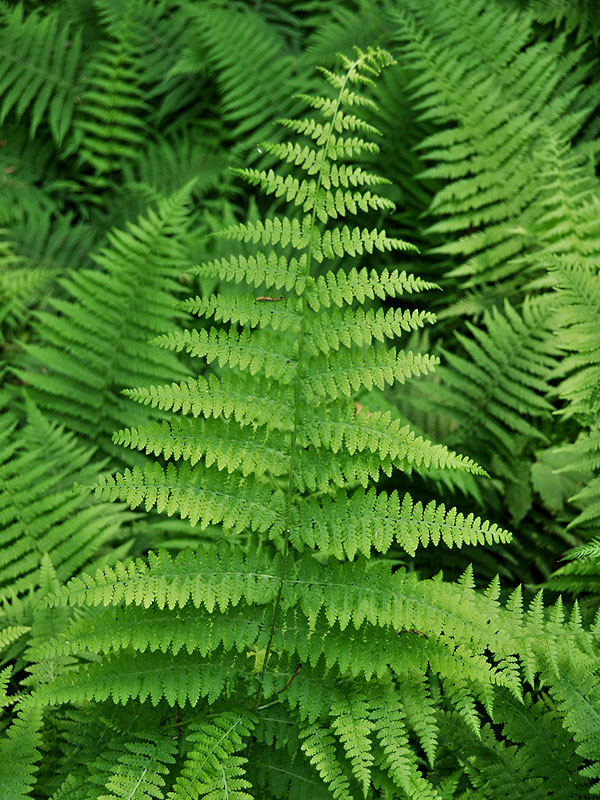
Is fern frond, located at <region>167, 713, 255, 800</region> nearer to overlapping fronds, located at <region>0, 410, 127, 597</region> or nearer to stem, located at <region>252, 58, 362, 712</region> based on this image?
stem, located at <region>252, 58, 362, 712</region>

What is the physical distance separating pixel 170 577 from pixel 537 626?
1.12 metres

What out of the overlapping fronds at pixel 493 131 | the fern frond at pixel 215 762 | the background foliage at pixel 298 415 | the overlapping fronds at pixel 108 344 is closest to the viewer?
the fern frond at pixel 215 762

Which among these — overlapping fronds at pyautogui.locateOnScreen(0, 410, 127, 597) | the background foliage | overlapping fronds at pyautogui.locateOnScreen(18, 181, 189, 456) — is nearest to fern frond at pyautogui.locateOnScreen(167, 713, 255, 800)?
the background foliage

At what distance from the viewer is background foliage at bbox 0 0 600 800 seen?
1.97 metres

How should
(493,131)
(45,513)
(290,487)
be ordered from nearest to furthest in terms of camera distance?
(290,487), (45,513), (493,131)

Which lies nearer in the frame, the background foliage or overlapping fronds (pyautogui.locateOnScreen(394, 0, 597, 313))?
the background foliage

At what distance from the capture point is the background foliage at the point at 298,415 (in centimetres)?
197

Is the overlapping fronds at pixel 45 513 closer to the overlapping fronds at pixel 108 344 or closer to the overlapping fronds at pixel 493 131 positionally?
the overlapping fronds at pixel 108 344

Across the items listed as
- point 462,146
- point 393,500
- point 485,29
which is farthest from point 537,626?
point 485,29

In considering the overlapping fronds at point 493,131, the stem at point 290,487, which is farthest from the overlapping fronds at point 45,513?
the overlapping fronds at point 493,131

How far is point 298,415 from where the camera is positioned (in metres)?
2.09

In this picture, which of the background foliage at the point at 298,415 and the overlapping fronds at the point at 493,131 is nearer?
the background foliage at the point at 298,415

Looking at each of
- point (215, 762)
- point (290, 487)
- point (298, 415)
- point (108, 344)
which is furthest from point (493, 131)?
point (215, 762)

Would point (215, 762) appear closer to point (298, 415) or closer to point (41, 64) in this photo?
point (298, 415)
